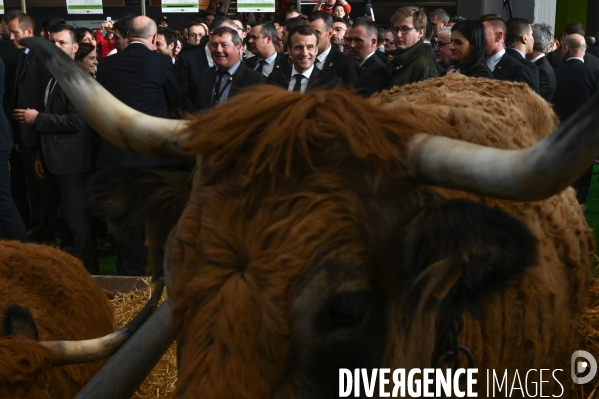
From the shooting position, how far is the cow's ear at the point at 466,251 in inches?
75.8

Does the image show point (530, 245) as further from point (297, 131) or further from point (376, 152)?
Result: point (297, 131)

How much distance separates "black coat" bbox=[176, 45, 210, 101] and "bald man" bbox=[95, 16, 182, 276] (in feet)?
2.22

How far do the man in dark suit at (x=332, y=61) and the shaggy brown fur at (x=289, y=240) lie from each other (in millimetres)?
4974

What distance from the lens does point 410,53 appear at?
23.4ft

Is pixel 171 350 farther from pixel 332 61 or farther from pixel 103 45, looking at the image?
pixel 103 45

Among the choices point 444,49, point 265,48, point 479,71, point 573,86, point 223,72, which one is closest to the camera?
point 479,71

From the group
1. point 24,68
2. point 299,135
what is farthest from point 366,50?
point 299,135

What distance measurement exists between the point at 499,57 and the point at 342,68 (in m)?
1.57

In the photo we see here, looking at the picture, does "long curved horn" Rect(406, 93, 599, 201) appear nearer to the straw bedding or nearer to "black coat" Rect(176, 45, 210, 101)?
the straw bedding

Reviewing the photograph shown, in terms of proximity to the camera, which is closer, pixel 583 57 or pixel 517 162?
pixel 517 162

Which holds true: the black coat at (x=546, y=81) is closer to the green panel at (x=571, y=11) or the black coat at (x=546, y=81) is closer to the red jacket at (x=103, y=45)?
the red jacket at (x=103, y=45)

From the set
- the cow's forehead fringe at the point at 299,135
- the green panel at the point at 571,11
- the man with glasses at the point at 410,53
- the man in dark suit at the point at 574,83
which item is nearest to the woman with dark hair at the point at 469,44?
the man with glasses at the point at 410,53

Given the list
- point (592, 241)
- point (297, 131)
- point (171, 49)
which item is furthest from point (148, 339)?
point (171, 49)

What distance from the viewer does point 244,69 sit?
713 centimetres
